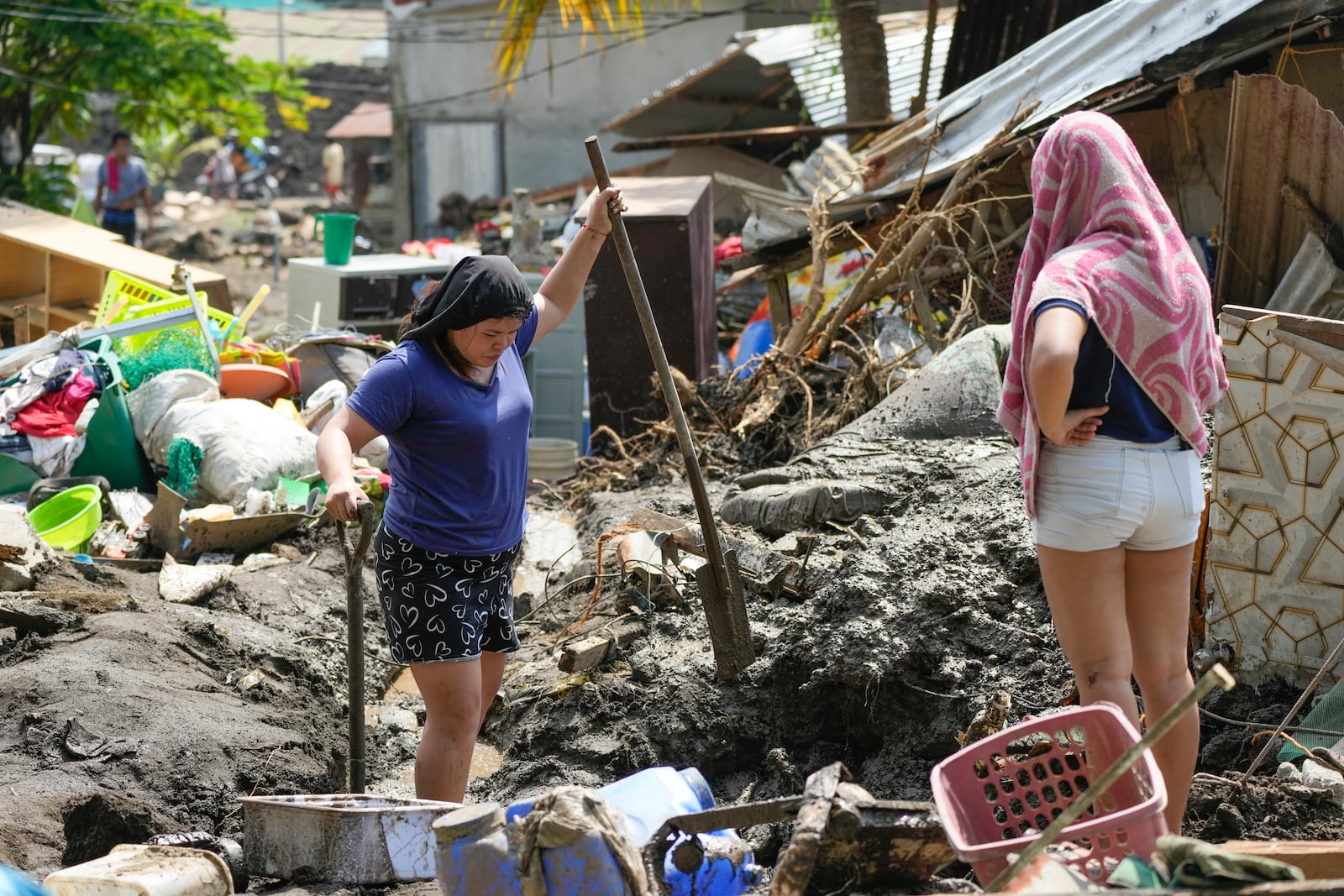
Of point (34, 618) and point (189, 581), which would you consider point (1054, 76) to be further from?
point (34, 618)

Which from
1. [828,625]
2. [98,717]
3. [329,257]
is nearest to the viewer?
[98,717]

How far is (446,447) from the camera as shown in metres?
3.36

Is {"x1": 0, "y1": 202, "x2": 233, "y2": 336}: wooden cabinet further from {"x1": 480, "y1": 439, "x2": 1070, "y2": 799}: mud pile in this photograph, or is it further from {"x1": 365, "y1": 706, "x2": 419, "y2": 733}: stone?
{"x1": 480, "y1": 439, "x2": 1070, "y2": 799}: mud pile

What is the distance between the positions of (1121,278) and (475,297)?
1.60m

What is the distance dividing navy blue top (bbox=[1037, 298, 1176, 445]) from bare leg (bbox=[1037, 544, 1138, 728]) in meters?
0.27

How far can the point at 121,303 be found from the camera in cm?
898

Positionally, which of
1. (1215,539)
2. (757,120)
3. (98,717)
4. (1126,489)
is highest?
(757,120)

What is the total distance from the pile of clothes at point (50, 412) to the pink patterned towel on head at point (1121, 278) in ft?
21.8

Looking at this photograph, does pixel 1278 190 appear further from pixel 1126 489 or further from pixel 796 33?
pixel 796 33

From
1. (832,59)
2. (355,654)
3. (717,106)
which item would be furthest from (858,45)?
(355,654)

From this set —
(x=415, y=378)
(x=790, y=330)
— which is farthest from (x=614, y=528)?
(x=415, y=378)

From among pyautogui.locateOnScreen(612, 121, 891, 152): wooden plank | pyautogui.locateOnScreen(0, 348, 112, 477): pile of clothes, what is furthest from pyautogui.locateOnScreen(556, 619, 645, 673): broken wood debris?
pyautogui.locateOnScreen(612, 121, 891, 152): wooden plank

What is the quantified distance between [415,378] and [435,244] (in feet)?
29.8

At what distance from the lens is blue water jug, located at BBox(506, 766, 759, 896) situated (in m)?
2.78
